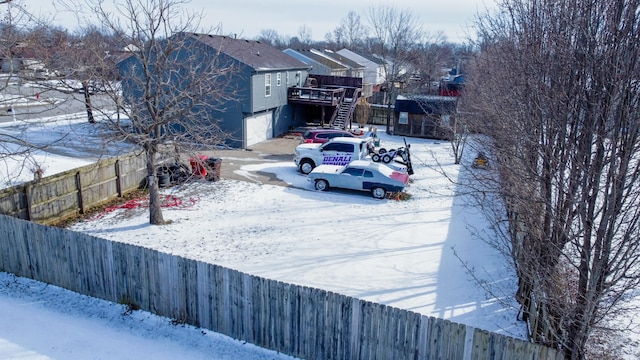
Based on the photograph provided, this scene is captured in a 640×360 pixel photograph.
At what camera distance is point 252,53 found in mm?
29938

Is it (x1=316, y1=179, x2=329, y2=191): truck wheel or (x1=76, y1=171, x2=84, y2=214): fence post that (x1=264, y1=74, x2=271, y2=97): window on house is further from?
(x1=76, y1=171, x2=84, y2=214): fence post

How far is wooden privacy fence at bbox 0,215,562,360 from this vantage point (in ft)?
22.8

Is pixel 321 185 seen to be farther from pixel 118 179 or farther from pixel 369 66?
pixel 369 66

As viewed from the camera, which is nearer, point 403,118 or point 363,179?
point 363,179

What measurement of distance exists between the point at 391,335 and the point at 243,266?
5387mm

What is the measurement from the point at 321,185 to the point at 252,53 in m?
14.7

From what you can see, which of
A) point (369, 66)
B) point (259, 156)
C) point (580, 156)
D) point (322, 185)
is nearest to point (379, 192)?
point (322, 185)

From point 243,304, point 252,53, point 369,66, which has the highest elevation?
point 369,66

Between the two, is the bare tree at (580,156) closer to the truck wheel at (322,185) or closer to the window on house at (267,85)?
the truck wheel at (322,185)

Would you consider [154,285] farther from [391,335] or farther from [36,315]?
[391,335]

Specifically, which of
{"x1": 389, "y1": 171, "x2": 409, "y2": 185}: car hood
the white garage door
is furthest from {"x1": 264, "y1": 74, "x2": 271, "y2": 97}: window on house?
{"x1": 389, "y1": 171, "x2": 409, "y2": 185}: car hood

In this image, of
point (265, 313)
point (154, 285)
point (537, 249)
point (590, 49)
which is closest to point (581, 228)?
point (537, 249)

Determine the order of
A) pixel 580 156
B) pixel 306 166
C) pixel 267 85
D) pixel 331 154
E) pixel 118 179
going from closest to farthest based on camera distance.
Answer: pixel 580 156 < pixel 118 179 < pixel 331 154 < pixel 306 166 < pixel 267 85

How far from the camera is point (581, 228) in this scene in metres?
5.93
